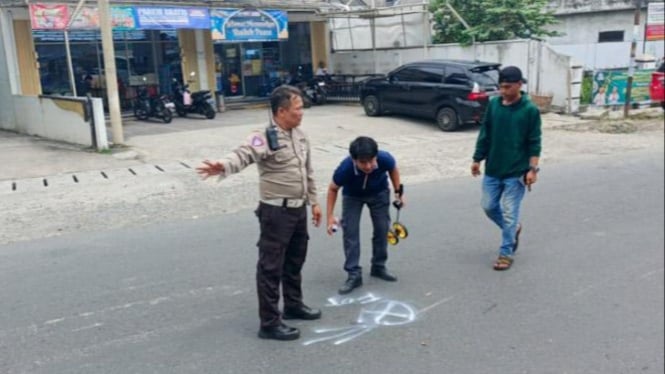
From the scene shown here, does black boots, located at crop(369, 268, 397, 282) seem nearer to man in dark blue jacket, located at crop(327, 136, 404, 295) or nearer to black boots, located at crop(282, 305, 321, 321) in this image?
man in dark blue jacket, located at crop(327, 136, 404, 295)

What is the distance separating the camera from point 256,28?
57.3ft

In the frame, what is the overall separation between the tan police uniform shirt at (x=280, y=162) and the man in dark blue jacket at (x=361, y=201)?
0.63 metres

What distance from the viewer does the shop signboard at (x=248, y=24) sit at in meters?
16.8

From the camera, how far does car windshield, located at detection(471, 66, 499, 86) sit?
534 inches

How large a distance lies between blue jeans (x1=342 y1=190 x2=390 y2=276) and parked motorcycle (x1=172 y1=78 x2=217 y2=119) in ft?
41.7

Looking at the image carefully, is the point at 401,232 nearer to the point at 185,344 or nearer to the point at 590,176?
the point at 185,344

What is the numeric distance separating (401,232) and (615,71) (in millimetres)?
13408

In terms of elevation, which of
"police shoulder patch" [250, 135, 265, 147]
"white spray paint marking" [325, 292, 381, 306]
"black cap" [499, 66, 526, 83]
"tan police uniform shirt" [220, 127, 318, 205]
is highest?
"black cap" [499, 66, 526, 83]

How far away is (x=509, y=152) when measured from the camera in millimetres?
4891

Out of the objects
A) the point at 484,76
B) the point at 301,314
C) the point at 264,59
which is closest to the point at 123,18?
the point at 264,59

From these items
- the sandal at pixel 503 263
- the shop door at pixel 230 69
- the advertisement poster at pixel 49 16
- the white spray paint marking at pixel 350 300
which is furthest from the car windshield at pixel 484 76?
the white spray paint marking at pixel 350 300

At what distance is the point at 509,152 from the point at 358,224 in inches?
52.4

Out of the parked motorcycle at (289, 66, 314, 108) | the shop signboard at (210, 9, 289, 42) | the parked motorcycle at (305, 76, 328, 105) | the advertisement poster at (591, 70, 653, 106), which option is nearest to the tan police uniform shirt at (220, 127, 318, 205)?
the shop signboard at (210, 9, 289, 42)

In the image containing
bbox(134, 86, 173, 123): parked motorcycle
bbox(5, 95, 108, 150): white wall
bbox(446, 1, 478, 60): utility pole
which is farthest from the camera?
bbox(446, 1, 478, 60): utility pole
